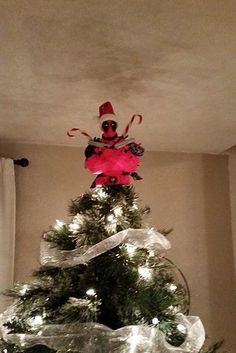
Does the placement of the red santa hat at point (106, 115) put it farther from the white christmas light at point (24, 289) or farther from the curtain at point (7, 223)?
the curtain at point (7, 223)

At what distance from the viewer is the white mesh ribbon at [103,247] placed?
111 centimetres

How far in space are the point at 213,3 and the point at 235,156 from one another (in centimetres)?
154

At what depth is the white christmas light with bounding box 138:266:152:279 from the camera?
1.15 meters

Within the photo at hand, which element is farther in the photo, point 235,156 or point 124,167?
point 235,156

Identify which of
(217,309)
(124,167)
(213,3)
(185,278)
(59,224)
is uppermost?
(213,3)

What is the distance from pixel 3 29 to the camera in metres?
1.04

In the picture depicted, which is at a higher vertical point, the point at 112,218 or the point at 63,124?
the point at 63,124

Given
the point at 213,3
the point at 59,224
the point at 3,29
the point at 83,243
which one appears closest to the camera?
the point at 213,3

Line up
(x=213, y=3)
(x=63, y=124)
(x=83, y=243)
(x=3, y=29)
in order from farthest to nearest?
1. (x=63, y=124)
2. (x=83, y=243)
3. (x=3, y=29)
4. (x=213, y=3)

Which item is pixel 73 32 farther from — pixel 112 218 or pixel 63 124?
pixel 63 124

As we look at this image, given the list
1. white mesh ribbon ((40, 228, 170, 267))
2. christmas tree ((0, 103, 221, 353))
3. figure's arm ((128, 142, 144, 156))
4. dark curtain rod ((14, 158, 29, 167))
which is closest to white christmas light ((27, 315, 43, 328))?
christmas tree ((0, 103, 221, 353))

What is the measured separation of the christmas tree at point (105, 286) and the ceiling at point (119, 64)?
19cm

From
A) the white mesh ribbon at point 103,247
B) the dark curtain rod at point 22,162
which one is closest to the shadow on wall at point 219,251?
the dark curtain rod at point 22,162

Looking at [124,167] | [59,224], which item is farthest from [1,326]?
[124,167]
